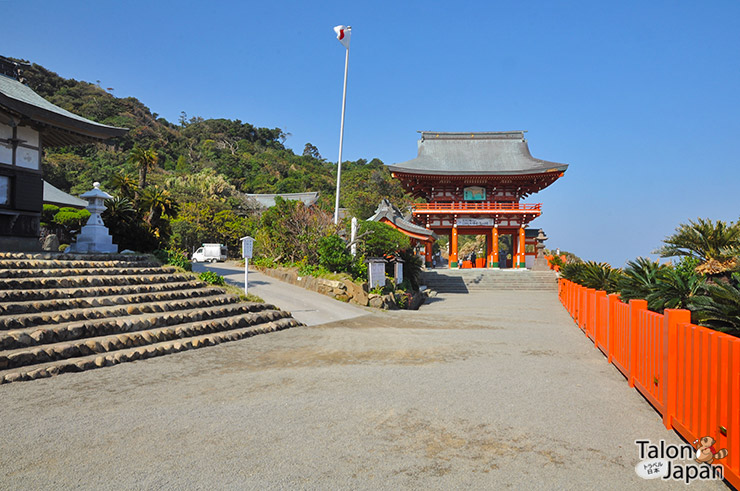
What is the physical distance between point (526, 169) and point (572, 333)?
2253 centimetres

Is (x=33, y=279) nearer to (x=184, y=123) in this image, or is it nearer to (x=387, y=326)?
(x=387, y=326)

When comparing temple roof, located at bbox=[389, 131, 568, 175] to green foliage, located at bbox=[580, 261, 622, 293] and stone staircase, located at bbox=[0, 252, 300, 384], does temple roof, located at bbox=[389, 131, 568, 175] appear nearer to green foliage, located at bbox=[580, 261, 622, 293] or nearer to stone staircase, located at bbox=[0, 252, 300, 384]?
green foliage, located at bbox=[580, 261, 622, 293]

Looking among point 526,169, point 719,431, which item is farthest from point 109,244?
point 526,169

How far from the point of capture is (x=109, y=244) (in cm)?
1302

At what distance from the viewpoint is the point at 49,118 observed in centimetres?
1196

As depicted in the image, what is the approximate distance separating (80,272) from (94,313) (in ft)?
7.22

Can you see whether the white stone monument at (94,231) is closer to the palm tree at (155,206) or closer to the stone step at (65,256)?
the stone step at (65,256)

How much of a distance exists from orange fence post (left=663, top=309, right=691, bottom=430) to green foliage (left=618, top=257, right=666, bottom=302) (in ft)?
10.2

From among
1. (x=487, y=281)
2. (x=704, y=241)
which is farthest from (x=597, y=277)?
(x=487, y=281)

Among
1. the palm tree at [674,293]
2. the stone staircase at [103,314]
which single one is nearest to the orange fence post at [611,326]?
the palm tree at [674,293]

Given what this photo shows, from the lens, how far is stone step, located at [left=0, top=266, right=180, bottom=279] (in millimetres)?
8266

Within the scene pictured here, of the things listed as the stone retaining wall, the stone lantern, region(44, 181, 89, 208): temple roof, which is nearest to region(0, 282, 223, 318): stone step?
the stone retaining wall

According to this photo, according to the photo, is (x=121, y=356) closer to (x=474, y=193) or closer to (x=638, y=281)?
(x=638, y=281)

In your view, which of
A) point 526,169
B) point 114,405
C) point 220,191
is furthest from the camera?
point 220,191
